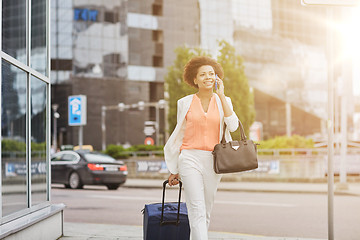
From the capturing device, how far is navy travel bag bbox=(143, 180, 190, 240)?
4.37m

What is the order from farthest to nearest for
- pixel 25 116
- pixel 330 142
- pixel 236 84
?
pixel 236 84, pixel 330 142, pixel 25 116

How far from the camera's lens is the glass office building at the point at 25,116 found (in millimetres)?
5219

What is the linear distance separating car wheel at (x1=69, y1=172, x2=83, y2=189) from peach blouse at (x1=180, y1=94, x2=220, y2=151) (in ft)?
50.2

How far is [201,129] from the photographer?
4.33 meters

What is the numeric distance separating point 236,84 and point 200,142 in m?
30.8

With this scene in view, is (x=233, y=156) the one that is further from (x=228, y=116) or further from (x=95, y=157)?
(x=95, y=157)

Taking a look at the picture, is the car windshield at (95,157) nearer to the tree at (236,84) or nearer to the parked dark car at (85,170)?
the parked dark car at (85,170)

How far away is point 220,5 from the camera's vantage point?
65.4m

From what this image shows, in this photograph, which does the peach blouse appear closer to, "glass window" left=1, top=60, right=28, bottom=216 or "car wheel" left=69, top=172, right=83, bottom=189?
"glass window" left=1, top=60, right=28, bottom=216

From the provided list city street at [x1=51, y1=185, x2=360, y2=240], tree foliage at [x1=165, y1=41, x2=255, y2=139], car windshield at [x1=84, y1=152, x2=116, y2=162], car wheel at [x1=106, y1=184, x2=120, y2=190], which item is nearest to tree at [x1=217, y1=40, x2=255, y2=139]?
tree foliage at [x1=165, y1=41, x2=255, y2=139]

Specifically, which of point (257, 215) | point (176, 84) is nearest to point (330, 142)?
point (257, 215)

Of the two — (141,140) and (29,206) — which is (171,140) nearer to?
(29,206)

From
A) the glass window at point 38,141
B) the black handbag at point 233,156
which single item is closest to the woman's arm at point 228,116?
the black handbag at point 233,156

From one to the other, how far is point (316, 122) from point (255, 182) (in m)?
54.6
